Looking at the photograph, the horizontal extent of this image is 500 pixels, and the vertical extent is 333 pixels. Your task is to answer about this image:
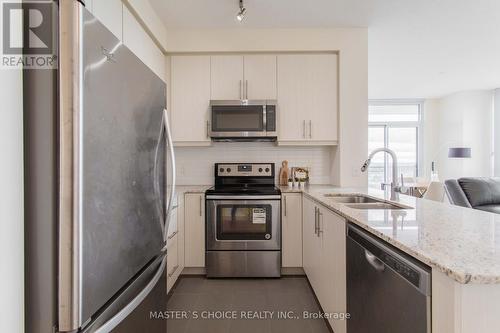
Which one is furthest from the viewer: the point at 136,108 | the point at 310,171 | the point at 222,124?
the point at 310,171

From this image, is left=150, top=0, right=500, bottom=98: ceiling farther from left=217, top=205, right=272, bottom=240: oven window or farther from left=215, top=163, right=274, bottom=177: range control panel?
left=217, top=205, right=272, bottom=240: oven window

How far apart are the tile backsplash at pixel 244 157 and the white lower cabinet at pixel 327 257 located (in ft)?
2.94

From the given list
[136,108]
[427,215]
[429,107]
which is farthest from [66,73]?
[429,107]

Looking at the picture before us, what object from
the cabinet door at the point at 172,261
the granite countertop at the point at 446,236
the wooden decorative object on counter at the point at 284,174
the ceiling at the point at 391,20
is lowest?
the cabinet door at the point at 172,261

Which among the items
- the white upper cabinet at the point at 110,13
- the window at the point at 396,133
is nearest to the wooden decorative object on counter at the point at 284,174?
the white upper cabinet at the point at 110,13

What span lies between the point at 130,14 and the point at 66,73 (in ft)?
5.57

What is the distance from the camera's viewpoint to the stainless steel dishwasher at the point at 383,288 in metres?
0.83

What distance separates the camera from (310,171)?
3.23 meters

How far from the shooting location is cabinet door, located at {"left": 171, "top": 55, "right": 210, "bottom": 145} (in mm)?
2943

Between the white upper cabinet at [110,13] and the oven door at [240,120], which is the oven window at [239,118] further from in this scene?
the white upper cabinet at [110,13]

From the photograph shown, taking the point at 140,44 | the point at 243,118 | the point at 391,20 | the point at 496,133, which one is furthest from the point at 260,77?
the point at 496,133

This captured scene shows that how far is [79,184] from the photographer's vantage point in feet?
2.49

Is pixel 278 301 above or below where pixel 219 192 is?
below

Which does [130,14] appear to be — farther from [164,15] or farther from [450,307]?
[450,307]
